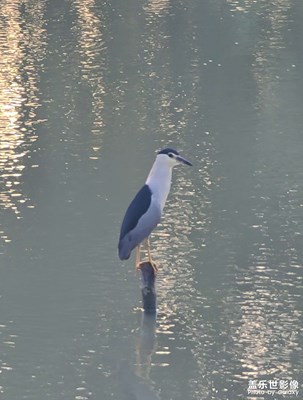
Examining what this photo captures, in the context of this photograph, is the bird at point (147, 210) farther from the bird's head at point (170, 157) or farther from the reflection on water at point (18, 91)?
the reflection on water at point (18, 91)

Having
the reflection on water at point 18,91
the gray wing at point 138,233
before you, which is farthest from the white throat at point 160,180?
the reflection on water at point 18,91

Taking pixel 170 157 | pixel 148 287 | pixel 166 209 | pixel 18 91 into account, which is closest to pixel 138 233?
pixel 148 287

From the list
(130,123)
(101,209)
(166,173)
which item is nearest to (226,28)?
(130,123)

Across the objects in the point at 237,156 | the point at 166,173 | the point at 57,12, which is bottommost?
the point at 57,12

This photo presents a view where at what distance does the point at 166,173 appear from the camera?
1323 centimetres

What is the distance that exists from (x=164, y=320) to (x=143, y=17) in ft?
60.9

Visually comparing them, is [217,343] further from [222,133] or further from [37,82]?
[37,82]

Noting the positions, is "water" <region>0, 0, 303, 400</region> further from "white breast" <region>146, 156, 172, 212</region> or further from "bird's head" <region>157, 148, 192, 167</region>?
"bird's head" <region>157, 148, 192, 167</region>

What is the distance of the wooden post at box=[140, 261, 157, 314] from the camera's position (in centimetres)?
1215

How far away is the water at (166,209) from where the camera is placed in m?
11.9

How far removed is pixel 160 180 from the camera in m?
13.2

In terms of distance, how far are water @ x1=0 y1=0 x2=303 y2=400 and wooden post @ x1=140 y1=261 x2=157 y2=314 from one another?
17 centimetres

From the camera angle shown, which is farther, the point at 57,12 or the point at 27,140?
the point at 57,12

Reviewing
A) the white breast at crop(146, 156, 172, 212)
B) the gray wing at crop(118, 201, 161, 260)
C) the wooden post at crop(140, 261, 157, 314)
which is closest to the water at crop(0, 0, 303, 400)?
the wooden post at crop(140, 261, 157, 314)
